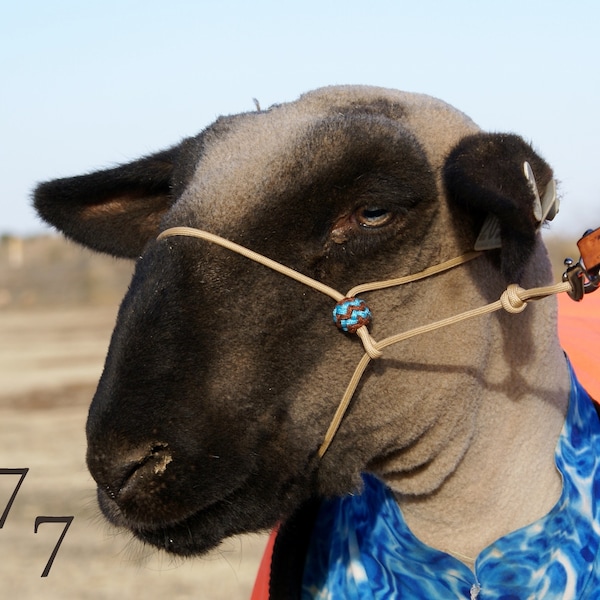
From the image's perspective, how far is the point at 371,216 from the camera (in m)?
3.01

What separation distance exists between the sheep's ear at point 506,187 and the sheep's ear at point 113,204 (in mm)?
1151

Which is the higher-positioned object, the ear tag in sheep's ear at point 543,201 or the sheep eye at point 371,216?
the ear tag in sheep's ear at point 543,201

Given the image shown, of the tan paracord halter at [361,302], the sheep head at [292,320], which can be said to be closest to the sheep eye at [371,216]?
the sheep head at [292,320]

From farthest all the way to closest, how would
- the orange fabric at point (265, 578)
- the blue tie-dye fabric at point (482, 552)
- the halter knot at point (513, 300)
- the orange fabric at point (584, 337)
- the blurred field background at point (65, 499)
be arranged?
1. the blurred field background at point (65, 499)
2. the orange fabric at point (265, 578)
3. the orange fabric at point (584, 337)
4. the blue tie-dye fabric at point (482, 552)
5. the halter knot at point (513, 300)

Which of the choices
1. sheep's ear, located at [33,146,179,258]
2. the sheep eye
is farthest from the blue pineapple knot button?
sheep's ear, located at [33,146,179,258]

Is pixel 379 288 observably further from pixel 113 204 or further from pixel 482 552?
pixel 113 204

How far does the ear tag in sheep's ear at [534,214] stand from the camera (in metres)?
2.87

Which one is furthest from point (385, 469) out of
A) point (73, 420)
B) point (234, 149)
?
point (73, 420)

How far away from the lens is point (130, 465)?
2.80 m

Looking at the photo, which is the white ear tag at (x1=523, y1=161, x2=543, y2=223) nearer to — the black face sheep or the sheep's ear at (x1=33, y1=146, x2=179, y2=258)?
the black face sheep

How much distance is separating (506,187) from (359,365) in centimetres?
66

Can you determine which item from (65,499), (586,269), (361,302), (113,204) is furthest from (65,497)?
(586,269)

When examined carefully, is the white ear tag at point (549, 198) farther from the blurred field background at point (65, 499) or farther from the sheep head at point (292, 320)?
the blurred field background at point (65, 499)

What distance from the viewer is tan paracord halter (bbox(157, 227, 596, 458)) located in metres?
2.94
